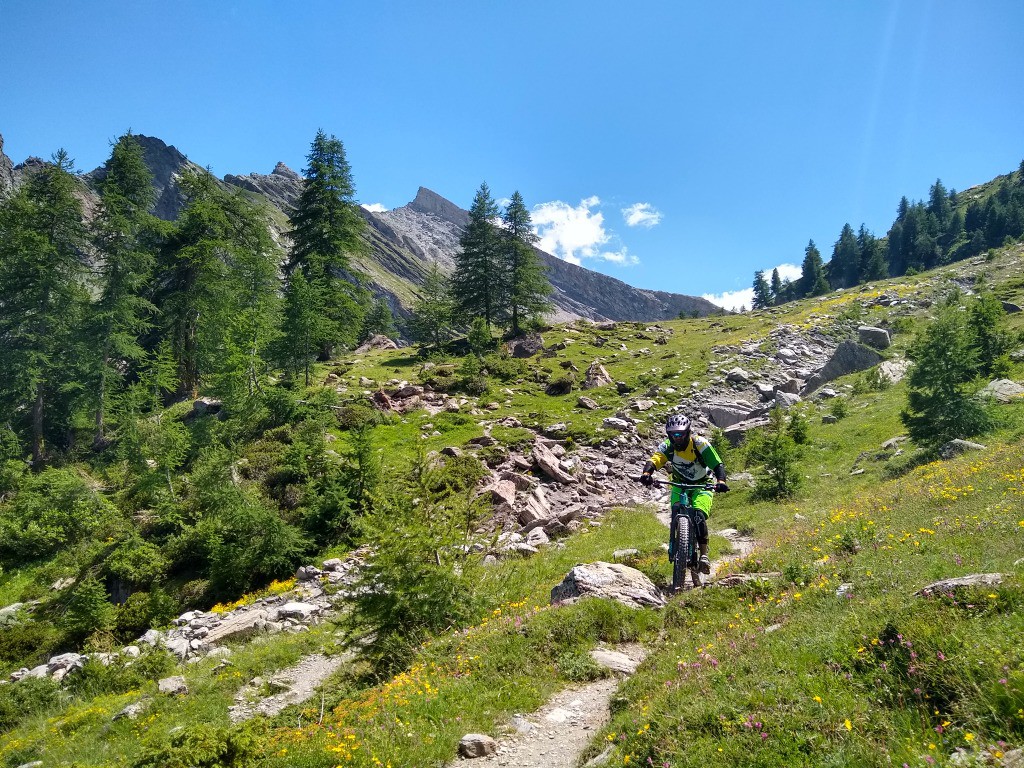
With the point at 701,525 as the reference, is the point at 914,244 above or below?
above

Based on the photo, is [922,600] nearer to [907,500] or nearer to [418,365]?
[907,500]

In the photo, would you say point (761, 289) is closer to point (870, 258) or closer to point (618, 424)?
point (870, 258)

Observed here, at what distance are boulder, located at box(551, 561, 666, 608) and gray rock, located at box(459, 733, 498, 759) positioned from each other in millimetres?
3400

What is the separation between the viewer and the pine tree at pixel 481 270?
46844 millimetres

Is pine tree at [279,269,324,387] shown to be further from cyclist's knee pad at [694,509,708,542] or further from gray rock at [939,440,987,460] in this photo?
gray rock at [939,440,987,460]

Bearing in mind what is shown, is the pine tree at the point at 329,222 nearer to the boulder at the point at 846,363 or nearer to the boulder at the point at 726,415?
the boulder at the point at 726,415

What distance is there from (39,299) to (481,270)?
3176 centimetres

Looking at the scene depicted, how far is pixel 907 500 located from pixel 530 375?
26.0 m

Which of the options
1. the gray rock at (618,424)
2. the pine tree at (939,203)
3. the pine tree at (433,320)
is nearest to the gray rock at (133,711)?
the gray rock at (618,424)

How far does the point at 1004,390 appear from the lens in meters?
19.3

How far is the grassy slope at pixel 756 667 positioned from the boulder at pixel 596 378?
19.3 m

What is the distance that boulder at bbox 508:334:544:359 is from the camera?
42656mm

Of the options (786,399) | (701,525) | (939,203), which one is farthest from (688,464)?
(939,203)

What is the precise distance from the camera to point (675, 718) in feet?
15.6
